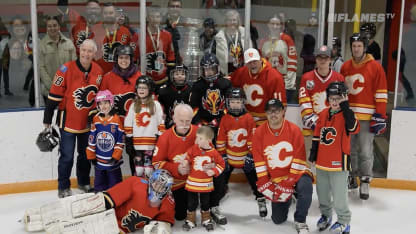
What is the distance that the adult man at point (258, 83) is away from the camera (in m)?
4.12

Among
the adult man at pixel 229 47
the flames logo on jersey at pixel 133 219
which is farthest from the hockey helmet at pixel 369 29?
the flames logo on jersey at pixel 133 219

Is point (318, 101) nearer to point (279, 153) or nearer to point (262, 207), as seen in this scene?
point (279, 153)

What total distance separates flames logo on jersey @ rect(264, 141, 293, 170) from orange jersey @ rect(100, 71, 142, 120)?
118 cm

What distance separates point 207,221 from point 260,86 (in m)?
1.21

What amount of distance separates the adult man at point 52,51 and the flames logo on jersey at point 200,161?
1.63 meters

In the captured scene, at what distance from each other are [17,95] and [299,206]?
255cm

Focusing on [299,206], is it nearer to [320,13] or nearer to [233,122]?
[233,122]

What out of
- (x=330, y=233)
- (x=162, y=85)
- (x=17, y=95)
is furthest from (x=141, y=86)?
(x=330, y=233)

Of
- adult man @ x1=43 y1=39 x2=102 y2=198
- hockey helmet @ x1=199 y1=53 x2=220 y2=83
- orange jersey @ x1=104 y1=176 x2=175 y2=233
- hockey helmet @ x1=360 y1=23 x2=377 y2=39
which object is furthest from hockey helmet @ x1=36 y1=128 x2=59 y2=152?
hockey helmet @ x1=360 y1=23 x2=377 y2=39

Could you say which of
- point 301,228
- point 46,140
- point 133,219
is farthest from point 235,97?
point 46,140

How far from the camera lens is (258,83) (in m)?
4.18

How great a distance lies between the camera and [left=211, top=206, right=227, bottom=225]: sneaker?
3730 millimetres

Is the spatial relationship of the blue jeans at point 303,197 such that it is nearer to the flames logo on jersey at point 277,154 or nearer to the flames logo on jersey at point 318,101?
the flames logo on jersey at point 277,154

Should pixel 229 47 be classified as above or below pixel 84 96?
above
